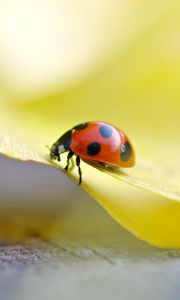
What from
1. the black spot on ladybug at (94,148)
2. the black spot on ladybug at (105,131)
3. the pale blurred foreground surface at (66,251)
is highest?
the black spot on ladybug at (105,131)

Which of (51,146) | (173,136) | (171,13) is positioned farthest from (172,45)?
(51,146)

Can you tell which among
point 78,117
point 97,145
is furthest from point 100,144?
point 78,117

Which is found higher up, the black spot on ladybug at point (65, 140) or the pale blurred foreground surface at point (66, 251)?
the black spot on ladybug at point (65, 140)

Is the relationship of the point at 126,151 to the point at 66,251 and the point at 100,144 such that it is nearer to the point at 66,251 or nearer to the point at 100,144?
the point at 100,144

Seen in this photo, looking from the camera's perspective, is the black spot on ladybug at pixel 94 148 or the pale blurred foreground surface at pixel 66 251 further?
the black spot on ladybug at pixel 94 148

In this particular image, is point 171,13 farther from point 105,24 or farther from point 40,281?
point 40,281

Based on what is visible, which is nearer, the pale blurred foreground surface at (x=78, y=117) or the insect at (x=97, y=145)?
the pale blurred foreground surface at (x=78, y=117)
